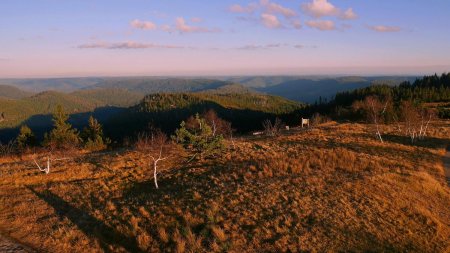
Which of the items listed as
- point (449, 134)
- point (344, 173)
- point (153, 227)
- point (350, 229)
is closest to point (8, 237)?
point (153, 227)

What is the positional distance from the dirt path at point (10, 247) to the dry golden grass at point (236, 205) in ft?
1.91

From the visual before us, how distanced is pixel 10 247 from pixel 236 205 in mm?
11813

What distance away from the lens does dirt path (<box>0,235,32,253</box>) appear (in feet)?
50.1

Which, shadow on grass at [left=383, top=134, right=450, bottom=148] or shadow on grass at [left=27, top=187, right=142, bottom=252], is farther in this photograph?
shadow on grass at [left=383, top=134, right=450, bottom=148]

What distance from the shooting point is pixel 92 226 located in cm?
1822

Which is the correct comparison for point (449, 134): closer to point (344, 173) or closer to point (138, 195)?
point (344, 173)

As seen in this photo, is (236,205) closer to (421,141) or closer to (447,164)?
(447,164)

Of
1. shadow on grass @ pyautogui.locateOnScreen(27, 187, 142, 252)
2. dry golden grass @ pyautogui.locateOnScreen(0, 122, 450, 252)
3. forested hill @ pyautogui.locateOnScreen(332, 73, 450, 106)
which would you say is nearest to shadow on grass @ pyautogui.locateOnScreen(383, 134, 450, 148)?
dry golden grass @ pyautogui.locateOnScreen(0, 122, 450, 252)

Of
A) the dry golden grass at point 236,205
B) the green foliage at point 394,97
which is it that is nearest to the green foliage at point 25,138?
the dry golden grass at point 236,205

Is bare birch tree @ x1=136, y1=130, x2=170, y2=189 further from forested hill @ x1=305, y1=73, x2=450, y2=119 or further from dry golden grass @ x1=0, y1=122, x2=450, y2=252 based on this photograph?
forested hill @ x1=305, y1=73, x2=450, y2=119

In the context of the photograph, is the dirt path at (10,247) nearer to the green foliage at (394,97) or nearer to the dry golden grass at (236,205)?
the dry golden grass at (236,205)

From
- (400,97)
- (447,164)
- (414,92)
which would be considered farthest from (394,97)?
(447,164)

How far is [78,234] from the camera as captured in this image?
1714 centimetres

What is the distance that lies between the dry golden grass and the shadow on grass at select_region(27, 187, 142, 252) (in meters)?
0.06
